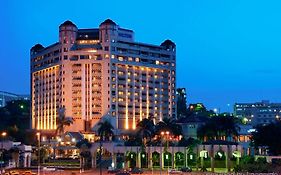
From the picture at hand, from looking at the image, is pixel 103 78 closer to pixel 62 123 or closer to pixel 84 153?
pixel 62 123

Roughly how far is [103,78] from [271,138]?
78.5 m

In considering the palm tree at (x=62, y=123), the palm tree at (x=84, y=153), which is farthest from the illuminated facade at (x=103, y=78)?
the palm tree at (x=84, y=153)

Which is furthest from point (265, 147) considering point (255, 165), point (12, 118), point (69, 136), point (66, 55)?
point (12, 118)

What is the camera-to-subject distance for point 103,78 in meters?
165

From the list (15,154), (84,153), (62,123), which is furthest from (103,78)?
(15,154)

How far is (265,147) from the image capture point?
10306 cm

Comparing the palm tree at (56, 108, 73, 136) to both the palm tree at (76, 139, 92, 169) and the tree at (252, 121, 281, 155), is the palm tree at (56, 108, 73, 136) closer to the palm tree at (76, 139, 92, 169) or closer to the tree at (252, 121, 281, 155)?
the palm tree at (76, 139, 92, 169)

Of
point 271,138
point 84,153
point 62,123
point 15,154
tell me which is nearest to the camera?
point 271,138

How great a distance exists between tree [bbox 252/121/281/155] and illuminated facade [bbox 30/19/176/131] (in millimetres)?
71878

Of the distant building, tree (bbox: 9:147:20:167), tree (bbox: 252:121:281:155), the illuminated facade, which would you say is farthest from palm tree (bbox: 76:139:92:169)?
the illuminated facade

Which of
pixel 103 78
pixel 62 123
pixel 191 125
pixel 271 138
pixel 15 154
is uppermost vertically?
pixel 103 78

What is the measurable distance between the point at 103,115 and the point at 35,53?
132ft

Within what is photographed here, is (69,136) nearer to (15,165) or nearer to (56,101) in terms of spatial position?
(56,101)

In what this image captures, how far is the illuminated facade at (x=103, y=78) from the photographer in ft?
542
